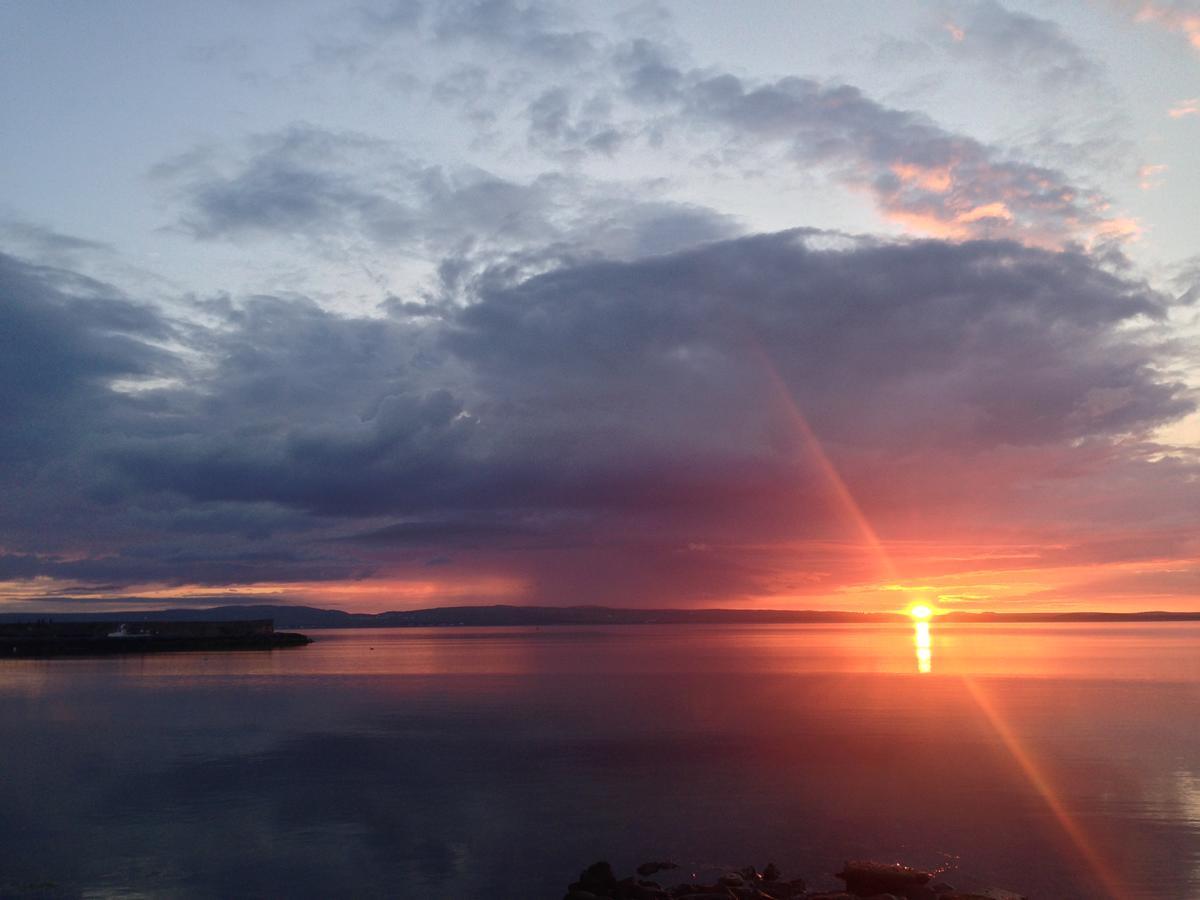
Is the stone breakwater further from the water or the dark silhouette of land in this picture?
the dark silhouette of land

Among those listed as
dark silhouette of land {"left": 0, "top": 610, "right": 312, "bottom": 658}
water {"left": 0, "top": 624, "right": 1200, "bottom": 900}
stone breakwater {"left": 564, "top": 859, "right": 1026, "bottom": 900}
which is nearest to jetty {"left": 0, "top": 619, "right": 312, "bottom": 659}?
dark silhouette of land {"left": 0, "top": 610, "right": 312, "bottom": 658}

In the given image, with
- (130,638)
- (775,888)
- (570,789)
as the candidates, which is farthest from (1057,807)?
(130,638)

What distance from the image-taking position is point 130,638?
414 feet

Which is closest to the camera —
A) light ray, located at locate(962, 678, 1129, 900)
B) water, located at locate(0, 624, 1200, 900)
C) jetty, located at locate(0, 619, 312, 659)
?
light ray, located at locate(962, 678, 1129, 900)

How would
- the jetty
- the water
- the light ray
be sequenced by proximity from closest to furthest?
the light ray
the water
the jetty

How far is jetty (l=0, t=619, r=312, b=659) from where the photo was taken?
11869 cm

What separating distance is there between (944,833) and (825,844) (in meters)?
3.45

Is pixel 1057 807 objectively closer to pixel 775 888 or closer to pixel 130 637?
pixel 775 888

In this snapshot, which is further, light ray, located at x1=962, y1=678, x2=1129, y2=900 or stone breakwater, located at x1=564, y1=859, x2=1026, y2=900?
light ray, located at x1=962, y1=678, x2=1129, y2=900

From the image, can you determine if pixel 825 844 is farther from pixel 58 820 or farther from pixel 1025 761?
pixel 58 820

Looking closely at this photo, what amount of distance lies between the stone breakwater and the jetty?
116 m

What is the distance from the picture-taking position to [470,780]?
1287 inches

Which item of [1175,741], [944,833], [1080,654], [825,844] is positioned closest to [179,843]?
Answer: [825,844]

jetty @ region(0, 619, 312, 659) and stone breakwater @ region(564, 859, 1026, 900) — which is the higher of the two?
stone breakwater @ region(564, 859, 1026, 900)
